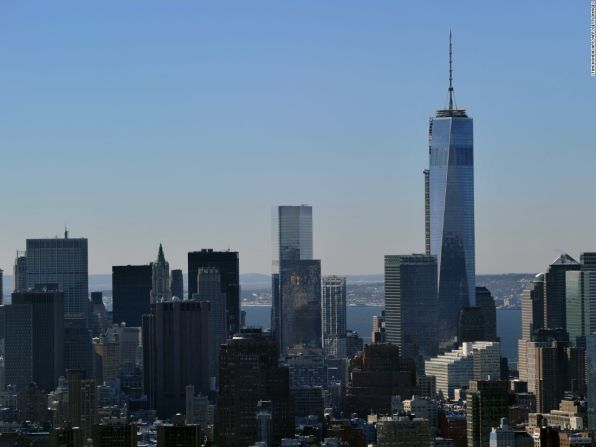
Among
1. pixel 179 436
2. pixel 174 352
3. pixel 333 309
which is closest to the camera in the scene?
pixel 179 436

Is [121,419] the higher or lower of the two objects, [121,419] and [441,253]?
the lower

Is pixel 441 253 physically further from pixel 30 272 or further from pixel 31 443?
pixel 31 443

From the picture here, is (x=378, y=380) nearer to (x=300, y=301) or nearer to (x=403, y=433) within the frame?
(x=403, y=433)

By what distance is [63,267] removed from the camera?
8612cm

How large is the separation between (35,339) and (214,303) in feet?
27.9

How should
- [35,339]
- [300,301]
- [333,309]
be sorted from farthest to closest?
[333,309], [300,301], [35,339]

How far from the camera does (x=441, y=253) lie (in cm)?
9138

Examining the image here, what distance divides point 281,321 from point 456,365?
17090mm

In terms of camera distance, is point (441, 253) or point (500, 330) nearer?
point (500, 330)

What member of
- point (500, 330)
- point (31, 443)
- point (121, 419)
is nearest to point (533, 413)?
point (121, 419)

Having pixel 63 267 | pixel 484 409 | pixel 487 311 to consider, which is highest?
pixel 63 267

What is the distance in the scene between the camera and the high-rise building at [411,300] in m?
84.2

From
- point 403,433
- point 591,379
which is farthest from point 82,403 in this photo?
point 591,379

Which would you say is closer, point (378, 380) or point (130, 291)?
point (378, 380)
